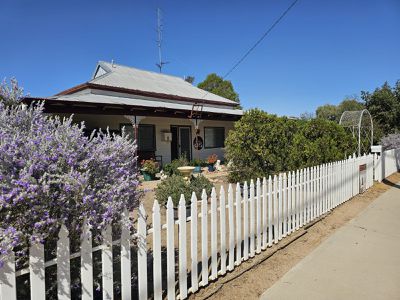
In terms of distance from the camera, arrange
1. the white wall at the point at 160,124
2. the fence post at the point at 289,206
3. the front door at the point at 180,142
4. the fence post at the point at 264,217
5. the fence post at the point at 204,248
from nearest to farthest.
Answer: the fence post at the point at 204,248 < the fence post at the point at 264,217 < the fence post at the point at 289,206 < the white wall at the point at 160,124 < the front door at the point at 180,142

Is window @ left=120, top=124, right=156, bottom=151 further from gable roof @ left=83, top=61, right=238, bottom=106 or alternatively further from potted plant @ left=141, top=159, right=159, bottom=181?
gable roof @ left=83, top=61, right=238, bottom=106

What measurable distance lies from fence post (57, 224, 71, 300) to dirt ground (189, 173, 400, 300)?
1483 millimetres

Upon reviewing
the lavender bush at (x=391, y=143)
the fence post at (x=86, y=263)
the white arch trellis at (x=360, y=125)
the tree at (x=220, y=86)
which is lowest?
the fence post at (x=86, y=263)

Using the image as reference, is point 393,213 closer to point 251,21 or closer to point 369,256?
point 369,256

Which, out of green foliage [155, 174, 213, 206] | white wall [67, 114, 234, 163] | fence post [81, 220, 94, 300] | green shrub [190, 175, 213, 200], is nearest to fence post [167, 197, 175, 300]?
fence post [81, 220, 94, 300]

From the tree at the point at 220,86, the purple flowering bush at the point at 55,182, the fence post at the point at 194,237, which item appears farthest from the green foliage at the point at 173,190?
the tree at the point at 220,86

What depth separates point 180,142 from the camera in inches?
661

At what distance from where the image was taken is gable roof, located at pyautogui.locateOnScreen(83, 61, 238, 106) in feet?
57.1

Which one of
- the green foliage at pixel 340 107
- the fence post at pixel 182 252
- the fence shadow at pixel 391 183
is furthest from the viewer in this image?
the green foliage at pixel 340 107

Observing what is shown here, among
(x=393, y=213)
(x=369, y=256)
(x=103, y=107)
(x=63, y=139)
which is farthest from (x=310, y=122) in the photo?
(x=63, y=139)

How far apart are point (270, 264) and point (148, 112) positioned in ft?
32.4

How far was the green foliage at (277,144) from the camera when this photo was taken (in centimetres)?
866

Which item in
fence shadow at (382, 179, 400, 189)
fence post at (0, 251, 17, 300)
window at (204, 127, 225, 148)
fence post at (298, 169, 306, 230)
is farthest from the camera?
window at (204, 127, 225, 148)

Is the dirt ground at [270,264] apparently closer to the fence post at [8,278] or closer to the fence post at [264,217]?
the fence post at [264,217]
